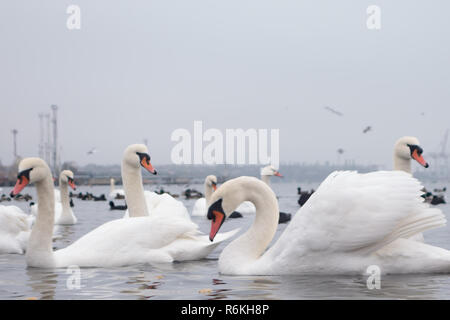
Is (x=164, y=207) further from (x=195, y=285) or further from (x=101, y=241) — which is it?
(x=195, y=285)

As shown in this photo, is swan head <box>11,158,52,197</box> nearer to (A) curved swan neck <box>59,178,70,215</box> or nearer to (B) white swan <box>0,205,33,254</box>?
(B) white swan <box>0,205,33,254</box>

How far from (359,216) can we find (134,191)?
5.24m

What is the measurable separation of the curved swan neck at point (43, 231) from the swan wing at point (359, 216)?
3393 millimetres

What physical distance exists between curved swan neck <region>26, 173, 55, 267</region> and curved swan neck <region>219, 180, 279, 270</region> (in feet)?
8.06

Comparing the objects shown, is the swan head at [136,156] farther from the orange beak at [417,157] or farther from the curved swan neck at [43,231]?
the orange beak at [417,157]

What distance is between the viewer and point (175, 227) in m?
10.9

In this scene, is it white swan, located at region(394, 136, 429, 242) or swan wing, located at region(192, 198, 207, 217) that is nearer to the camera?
white swan, located at region(394, 136, 429, 242)

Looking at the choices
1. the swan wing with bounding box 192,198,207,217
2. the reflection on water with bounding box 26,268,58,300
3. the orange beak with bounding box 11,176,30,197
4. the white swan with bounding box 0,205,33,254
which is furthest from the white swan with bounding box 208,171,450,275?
the swan wing with bounding box 192,198,207,217

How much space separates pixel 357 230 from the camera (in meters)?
8.42

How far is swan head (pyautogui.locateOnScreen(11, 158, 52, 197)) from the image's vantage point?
33.7ft

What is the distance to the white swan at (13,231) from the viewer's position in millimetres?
12602
